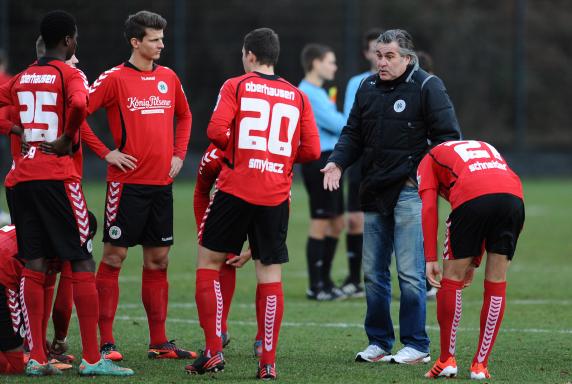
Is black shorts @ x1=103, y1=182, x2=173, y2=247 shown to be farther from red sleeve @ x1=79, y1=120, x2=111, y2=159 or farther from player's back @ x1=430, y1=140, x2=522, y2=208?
player's back @ x1=430, y1=140, x2=522, y2=208

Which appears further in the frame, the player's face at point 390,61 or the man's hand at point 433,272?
the player's face at point 390,61

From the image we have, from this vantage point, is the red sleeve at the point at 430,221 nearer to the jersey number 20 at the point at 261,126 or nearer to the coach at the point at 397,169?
the coach at the point at 397,169

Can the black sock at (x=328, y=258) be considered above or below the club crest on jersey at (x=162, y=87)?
below

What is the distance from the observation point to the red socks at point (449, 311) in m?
6.32

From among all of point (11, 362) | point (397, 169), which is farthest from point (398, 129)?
point (11, 362)

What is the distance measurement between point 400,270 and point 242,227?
47.4 inches

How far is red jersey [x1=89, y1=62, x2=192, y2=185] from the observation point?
706cm

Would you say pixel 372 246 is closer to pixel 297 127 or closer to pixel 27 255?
pixel 297 127

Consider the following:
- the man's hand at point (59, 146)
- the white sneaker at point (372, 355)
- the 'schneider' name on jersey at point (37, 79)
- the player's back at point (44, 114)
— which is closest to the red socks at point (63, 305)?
the player's back at point (44, 114)

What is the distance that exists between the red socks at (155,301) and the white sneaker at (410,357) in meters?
1.56

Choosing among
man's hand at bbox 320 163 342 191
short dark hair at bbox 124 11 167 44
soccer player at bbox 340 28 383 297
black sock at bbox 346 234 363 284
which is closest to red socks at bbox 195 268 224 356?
man's hand at bbox 320 163 342 191

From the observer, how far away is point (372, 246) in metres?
7.24

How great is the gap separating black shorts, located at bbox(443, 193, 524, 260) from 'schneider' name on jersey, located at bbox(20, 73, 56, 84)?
2.48 meters

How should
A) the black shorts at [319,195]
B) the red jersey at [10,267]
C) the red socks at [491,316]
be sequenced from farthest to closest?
the black shorts at [319,195] < the red jersey at [10,267] < the red socks at [491,316]
